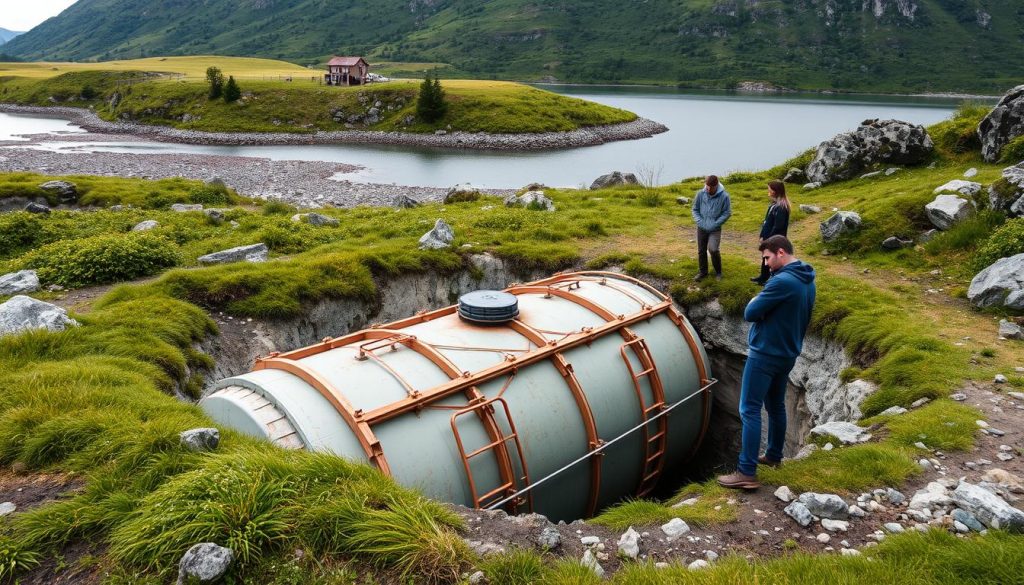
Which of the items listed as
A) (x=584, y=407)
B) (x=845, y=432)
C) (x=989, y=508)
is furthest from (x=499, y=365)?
(x=989, y=508)

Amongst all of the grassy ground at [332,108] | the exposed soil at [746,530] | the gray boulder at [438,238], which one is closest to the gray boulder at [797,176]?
the gray boulder at [438,238]

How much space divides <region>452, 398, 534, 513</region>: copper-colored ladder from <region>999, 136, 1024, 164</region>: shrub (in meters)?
23.2

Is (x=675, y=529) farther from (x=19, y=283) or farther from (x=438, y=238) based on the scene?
A: (x=19, y=283)

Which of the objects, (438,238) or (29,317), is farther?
(438,238)

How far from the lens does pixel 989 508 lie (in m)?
6.54

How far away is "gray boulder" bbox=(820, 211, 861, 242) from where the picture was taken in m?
18.4

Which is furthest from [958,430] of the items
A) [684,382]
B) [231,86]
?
[231,86]

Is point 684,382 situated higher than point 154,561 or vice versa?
point 154,561

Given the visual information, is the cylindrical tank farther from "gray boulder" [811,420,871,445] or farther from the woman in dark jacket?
the woman in dark jacket

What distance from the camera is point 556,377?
397 inches

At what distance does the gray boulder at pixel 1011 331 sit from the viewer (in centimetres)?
1205

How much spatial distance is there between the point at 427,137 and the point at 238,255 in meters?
75.3

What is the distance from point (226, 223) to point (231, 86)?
301 ft

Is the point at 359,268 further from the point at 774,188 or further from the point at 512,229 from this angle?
the point at 774,188
